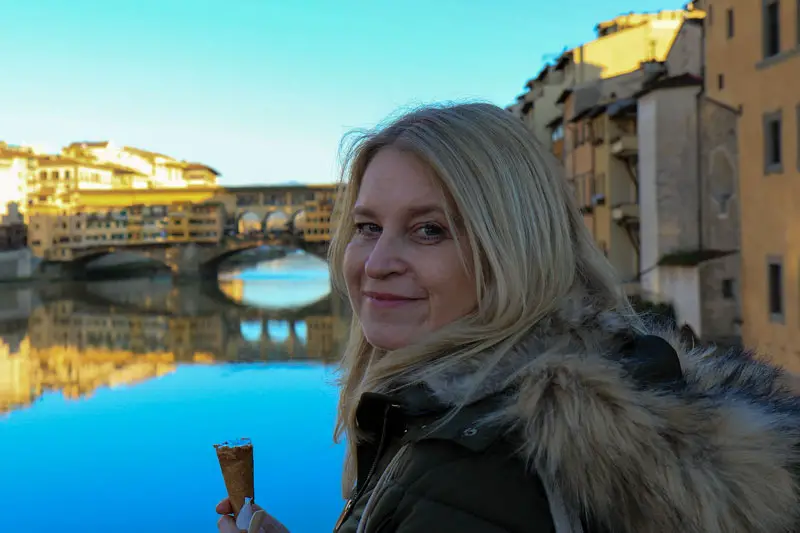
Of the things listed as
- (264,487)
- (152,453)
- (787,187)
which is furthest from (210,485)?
(787,187)

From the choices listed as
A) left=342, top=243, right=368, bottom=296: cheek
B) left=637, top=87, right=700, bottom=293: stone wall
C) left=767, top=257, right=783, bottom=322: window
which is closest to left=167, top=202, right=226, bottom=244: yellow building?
left=637, top=87, right=700, bottom=293: stone wall

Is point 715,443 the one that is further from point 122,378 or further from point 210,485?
point 122,378

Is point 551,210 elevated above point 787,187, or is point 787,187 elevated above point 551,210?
point 787,187

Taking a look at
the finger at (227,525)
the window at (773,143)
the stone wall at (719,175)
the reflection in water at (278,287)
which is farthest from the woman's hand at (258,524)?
the reflection in water at (278,287)

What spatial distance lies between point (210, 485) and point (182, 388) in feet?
15.5

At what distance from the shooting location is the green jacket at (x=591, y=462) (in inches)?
26.6

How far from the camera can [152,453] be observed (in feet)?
24.3

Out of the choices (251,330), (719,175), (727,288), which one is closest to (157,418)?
(727,288)

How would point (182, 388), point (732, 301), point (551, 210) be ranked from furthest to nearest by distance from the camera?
point (182, 388)
point (732, 301)
point (551, 210)

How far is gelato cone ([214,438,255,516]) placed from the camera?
1.21m

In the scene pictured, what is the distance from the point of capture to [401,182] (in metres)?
0.97

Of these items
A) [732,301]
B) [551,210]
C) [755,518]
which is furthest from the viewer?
[732,301]

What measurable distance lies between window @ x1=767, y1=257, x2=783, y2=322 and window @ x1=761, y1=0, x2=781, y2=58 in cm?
256

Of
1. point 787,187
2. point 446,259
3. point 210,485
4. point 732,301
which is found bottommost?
point 210,485
